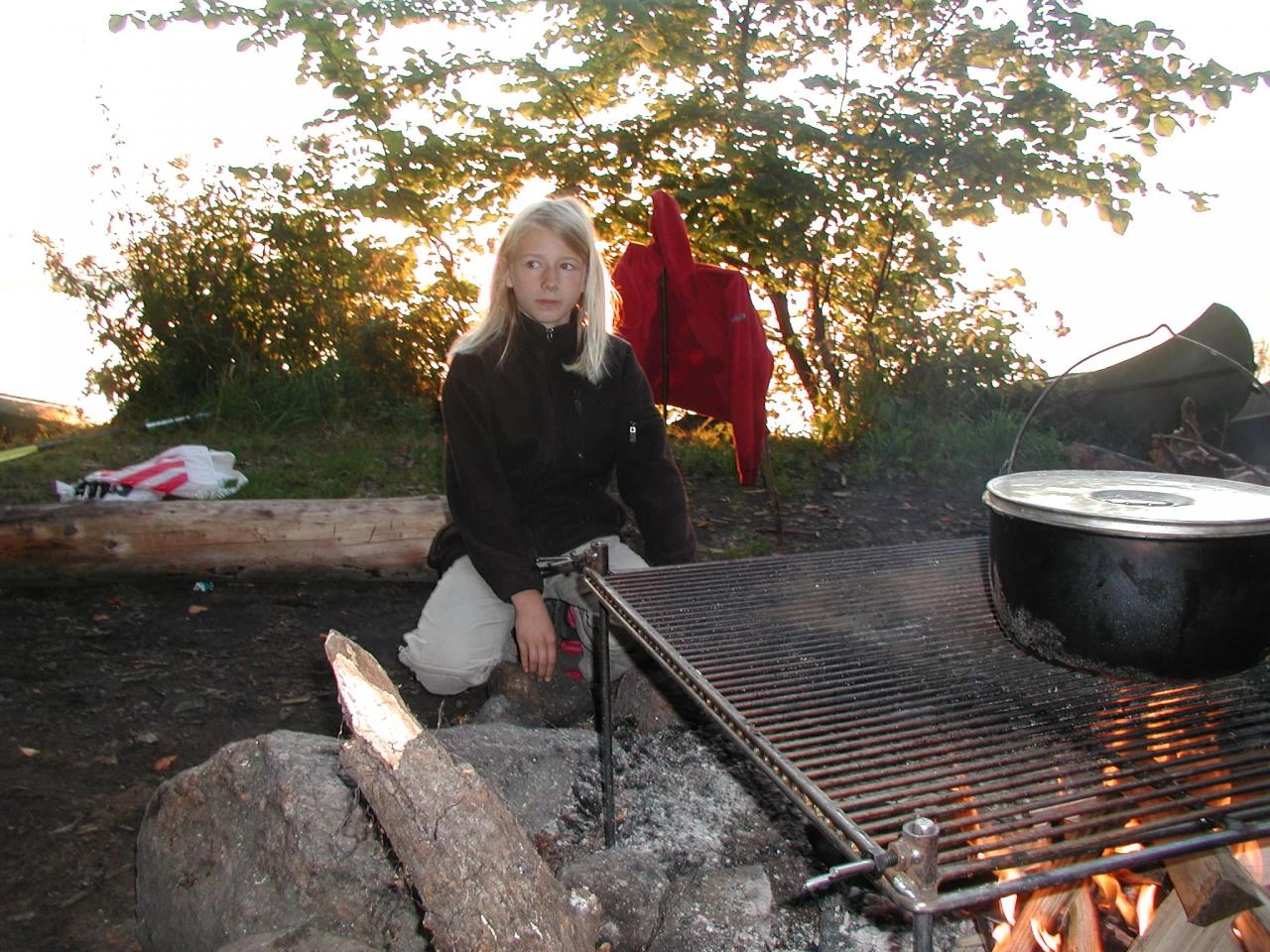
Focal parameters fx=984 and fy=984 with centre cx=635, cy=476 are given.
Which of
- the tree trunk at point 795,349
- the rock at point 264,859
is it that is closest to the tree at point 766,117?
the tree trunk at point 795,349

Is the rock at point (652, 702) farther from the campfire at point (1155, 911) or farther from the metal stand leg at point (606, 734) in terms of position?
the campfire at point (1155, 911)

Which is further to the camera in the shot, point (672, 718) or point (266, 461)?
point (266, 461)

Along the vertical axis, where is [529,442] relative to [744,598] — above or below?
above

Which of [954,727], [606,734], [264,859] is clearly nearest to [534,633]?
[606,734]

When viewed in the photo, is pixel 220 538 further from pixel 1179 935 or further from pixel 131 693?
pixel 1179 935

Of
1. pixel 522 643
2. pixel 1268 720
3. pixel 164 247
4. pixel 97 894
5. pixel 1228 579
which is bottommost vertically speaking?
pixel 97 894

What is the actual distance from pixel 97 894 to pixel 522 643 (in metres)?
1.26

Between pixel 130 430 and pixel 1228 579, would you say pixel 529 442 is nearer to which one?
pixel 1228 579

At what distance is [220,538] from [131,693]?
0.95 meters

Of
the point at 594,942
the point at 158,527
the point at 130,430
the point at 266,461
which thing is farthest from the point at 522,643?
the point at 130,430

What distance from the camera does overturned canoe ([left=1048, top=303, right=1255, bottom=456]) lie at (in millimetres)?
5656

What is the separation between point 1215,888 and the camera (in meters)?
1.50

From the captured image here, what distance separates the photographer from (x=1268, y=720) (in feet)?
5.30

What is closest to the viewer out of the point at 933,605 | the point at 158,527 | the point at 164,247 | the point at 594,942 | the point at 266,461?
the point at 594,942
